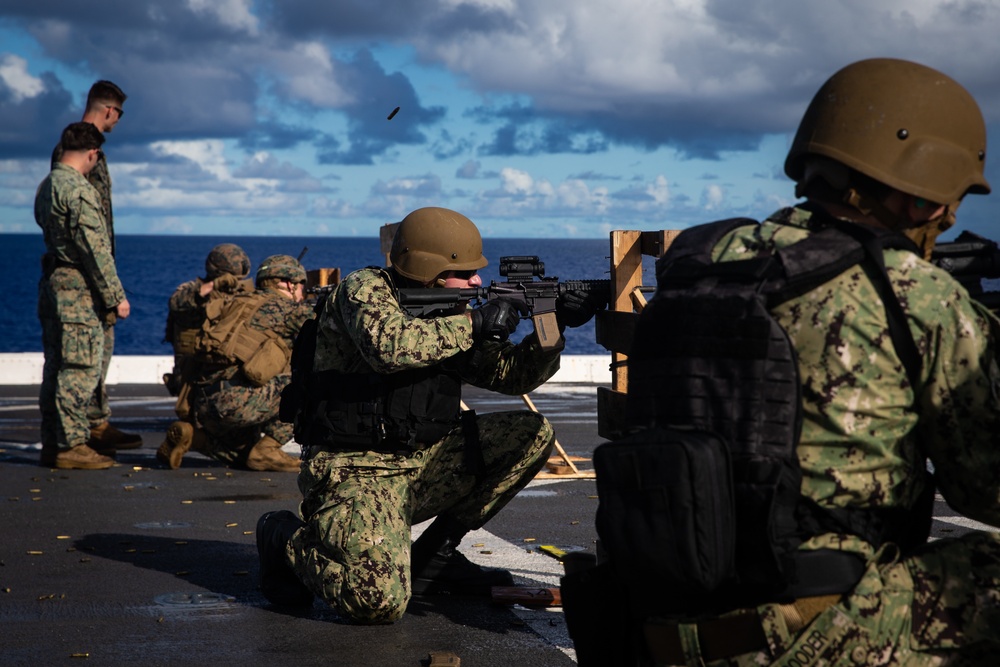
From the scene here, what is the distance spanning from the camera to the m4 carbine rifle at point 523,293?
5547 millimetres

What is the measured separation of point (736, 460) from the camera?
2678 mm

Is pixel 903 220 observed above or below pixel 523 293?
above

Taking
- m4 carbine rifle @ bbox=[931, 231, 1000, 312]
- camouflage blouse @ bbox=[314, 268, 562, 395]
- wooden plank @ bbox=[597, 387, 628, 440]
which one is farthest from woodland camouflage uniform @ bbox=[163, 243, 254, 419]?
m4 carbine rifle @ bbox=[931, 231, 1000, 312]

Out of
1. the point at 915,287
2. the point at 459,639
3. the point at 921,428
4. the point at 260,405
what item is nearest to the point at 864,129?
the point at 915,287

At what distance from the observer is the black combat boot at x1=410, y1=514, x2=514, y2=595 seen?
5.57 metres

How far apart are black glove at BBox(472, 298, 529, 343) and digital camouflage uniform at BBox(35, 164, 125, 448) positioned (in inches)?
181

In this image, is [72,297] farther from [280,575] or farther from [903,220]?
[903,220]

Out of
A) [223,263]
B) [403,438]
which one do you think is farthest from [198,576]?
[223,263]

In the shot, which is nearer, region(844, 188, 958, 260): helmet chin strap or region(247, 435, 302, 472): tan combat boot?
region(844, 188, 958, 260): helmet chin strap

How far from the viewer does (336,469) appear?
17.4ft

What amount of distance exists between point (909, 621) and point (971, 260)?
107 centimetres

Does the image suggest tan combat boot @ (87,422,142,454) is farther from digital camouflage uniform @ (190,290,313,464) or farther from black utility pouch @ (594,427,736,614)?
black utility pouch @ (594,427,736,614)

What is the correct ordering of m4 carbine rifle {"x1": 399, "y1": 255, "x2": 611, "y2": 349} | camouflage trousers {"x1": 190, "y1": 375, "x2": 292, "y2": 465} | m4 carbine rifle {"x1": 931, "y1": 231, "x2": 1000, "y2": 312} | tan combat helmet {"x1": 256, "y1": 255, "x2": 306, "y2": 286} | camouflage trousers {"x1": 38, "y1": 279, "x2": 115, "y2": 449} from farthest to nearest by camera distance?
tan combat helmet {"x1": 256, "y1": 255, "x2": 306, "y2": 286}
camouflage trousers {"x1": 190, "y1": 375, "x2": 292, "y2": 465}
camouflage trousers {"x1": 38, "y1": 279, "x2": 115, "y2": 449}
m4 carbine rifle {"x1": 399, "y1": 255, "x2": 611, "y2": 349}
m4 carbine rifle {"x1": 931, "y1": 231, "x2": 1000, "y2": 312}

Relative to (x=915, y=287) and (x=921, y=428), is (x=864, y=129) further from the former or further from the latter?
(x=921, y=428)
